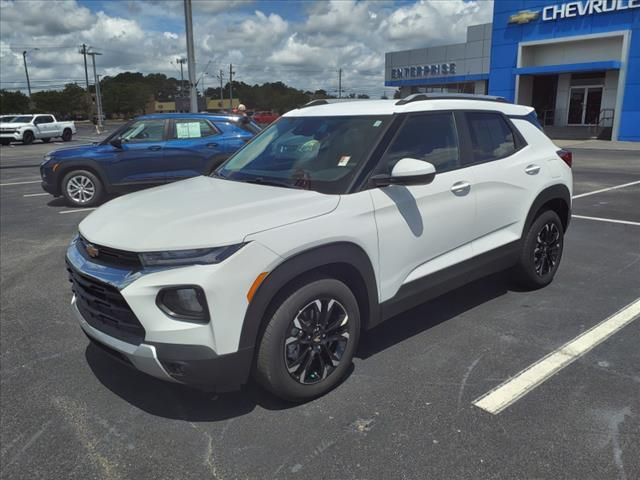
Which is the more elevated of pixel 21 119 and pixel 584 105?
pixel 584 105

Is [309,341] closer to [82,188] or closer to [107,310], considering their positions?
[107,310]

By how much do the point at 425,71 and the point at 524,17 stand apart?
14633 millimetres

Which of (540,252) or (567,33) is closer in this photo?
(540,252)

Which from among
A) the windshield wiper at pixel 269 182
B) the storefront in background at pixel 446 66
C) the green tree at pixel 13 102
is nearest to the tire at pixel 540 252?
the windshield wiper at pixel 269 182

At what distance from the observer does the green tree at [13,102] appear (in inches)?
2968

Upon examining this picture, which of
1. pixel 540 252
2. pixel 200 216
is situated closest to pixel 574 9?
pixel 540 252

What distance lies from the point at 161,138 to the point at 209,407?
781cm

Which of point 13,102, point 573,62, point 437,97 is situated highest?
point 573,62

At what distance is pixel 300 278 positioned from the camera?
9.64ft

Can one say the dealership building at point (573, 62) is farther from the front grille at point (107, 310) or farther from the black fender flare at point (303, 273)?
the front grille at point (107, 310)

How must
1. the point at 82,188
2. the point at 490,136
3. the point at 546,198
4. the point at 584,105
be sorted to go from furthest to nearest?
the point at 584,105 < the point at 82,188 < the point at 546,198 < the point at 490,136

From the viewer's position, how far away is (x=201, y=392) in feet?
10.8

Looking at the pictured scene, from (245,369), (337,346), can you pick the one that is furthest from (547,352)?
(245,369)

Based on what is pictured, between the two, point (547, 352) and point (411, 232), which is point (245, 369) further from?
point (547, 352)
